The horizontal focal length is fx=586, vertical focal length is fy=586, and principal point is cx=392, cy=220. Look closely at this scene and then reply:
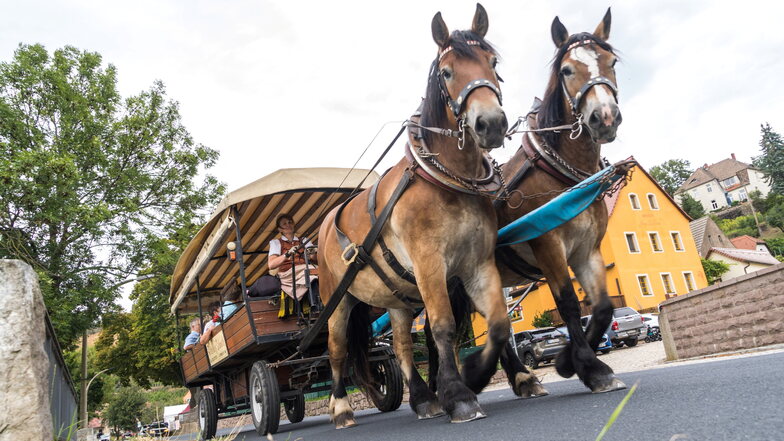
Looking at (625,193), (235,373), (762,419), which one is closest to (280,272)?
(235,373)

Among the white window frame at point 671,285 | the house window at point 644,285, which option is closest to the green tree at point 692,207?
the white window frame at point 671,285

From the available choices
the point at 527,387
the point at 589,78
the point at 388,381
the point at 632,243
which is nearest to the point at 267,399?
the point at 388,381

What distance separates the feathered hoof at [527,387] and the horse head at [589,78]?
1968 millimetres

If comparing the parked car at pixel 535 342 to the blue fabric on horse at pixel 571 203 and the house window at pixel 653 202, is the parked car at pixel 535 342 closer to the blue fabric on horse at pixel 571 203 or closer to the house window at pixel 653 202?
the blue fabric on horse at pixel 571 203

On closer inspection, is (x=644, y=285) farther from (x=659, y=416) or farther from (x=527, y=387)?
(x=659, y=416)

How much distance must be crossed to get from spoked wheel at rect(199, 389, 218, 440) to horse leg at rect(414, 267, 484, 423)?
17.0 ft

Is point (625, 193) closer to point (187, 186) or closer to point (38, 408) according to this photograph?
point (187, 186)

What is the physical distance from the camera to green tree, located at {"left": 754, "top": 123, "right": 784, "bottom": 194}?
7156cm

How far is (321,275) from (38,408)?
10.2ft

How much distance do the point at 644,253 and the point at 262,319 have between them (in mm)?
31759

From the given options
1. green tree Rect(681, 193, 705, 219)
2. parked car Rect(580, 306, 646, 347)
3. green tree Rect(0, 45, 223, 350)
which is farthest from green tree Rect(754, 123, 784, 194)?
green tree Rect(0, 45, 223, 350)

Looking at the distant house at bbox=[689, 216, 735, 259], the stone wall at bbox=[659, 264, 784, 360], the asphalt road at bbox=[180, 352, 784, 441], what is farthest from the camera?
the distant house at bbox=[689, 216, 735, 259]

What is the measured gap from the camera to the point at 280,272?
6293 millimetres

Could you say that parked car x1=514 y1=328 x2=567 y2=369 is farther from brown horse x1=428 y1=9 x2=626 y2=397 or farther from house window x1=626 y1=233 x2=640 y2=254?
house window x1=626 y1=233 x2=640 y2=254
